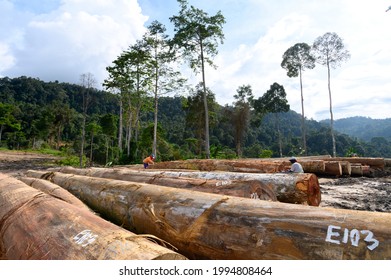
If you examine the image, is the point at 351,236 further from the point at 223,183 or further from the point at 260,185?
the point at 223,183

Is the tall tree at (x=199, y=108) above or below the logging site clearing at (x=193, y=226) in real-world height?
above

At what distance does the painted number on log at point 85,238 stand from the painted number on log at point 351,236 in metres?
1.76

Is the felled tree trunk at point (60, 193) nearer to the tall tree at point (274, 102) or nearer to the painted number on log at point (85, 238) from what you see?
the painted number on log at point (85, 238)

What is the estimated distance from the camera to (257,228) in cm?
213

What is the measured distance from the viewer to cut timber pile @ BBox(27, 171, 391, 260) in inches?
71.0

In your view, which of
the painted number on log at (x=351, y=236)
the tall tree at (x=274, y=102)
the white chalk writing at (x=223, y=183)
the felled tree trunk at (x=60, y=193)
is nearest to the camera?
the painted number on log at (x=351, y=236)

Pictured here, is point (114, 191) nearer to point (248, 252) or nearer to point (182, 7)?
point (248, 252)

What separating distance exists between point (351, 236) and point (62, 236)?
226 cm

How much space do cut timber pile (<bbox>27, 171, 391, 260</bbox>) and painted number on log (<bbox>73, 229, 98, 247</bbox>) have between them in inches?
28.7

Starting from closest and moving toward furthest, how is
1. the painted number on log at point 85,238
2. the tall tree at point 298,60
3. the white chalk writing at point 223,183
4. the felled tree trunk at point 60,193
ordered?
the painted number on log at point 85,238 → the white chalk writing at point 223,183 → the felled tree trunk at point 60,193 → the tall tree at point 298,60

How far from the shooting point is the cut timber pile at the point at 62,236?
6.27 ft

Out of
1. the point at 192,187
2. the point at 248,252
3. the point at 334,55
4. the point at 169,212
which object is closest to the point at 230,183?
the point at 192,187

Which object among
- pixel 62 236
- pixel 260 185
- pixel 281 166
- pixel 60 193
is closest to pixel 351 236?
pixel 260 185

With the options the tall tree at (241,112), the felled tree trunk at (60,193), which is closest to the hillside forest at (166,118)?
the tall tree at (241,112)
